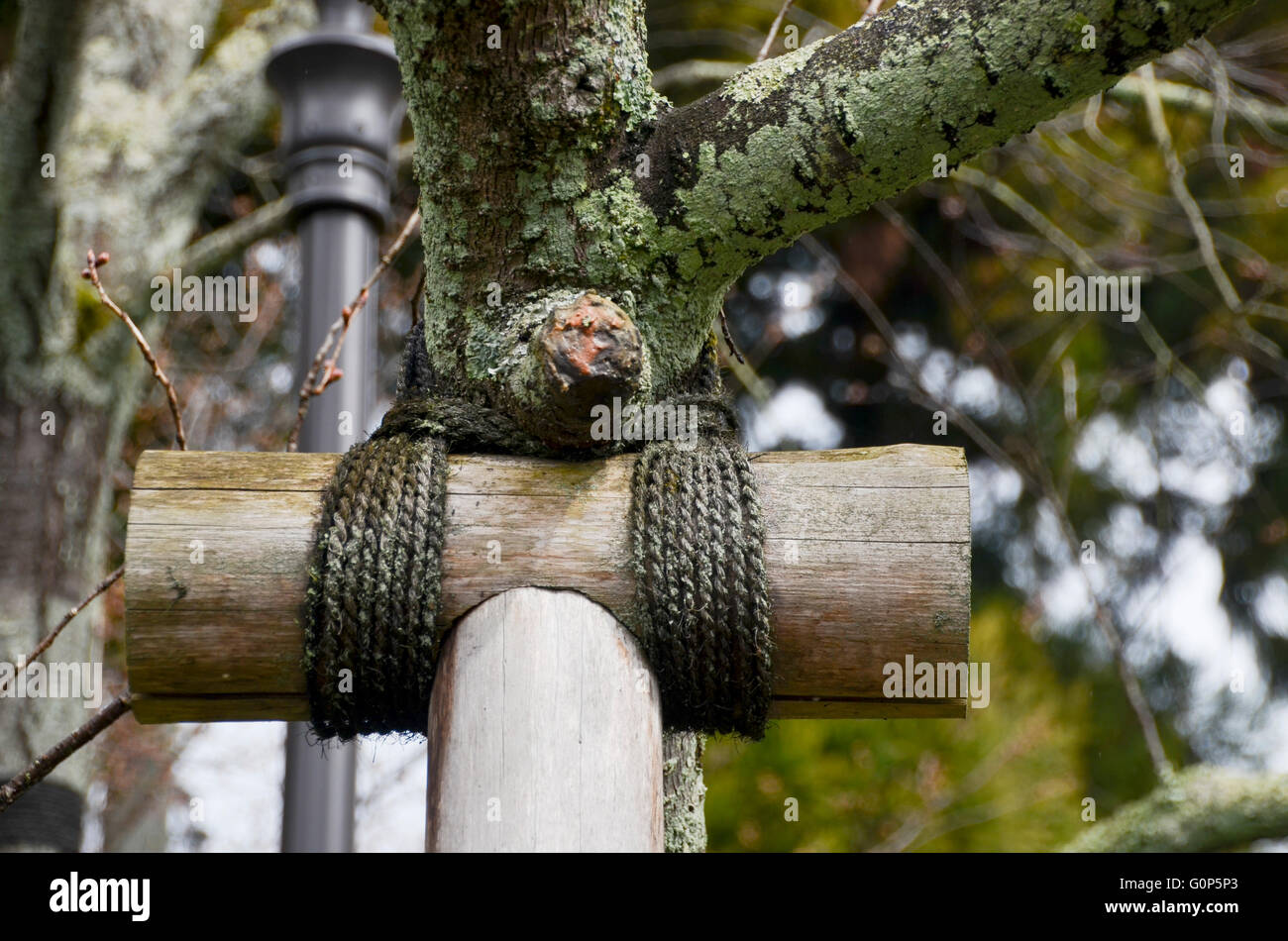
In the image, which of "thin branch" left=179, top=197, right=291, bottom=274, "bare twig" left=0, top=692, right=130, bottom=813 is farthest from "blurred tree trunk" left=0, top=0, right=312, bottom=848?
"bare twig" left=0, top=692, right=130, bottom=813

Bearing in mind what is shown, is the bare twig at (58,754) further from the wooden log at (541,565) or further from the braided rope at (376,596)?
the braided rope at (376,596)

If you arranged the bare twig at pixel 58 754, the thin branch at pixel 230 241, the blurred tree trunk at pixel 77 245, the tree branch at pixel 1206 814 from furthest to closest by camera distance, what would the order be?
the thin branch at pixel 230 241 < the blurred tree trunk at pixel 77 245 < the tree branch at pixel 1206 814 < the bare twig at pixel 58 754

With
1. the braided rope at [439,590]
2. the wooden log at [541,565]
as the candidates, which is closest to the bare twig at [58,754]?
the wooden log at [541,565]

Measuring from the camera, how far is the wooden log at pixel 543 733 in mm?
1162

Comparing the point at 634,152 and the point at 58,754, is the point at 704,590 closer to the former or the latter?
the point at 634,152

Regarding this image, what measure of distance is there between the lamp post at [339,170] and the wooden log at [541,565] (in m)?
0.99

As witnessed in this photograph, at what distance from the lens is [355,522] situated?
1280 mm

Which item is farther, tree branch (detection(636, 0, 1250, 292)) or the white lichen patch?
the white lichen patch

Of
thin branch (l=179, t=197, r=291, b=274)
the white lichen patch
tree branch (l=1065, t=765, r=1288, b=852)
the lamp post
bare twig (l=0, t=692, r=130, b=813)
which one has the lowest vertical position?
tree branch (l=1065, t=765, r=1288, b=852)

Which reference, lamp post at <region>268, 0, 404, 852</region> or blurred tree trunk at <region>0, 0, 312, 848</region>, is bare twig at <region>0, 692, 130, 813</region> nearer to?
lamp post at <region>268, 0, 404, 852</region>

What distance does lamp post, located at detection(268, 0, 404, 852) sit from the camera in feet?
7.75

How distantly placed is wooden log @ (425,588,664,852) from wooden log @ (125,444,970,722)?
0.12 feet

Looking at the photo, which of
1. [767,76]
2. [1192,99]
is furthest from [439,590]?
[1192,99]
